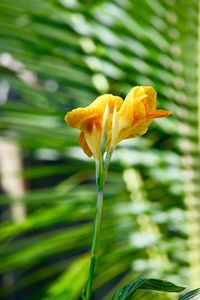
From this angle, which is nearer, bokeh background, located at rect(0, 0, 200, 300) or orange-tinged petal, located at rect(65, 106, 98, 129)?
orange-tinged petal, located at rect(65, 106, 98, 129)

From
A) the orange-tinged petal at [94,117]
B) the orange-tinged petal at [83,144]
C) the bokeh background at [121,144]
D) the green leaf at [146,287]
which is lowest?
the green leaf at [146,287]

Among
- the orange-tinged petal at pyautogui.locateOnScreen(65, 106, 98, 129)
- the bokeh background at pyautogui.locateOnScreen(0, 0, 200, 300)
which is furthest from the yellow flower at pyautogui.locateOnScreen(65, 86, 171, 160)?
the bokeh background at pyautogui.locateOnScreen(0, 0, 200, 300)

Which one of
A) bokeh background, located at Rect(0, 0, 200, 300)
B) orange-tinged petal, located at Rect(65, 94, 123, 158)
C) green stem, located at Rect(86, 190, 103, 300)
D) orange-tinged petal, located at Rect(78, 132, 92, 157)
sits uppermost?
bokeh background, located at Rect(0, 0, 200, 300)

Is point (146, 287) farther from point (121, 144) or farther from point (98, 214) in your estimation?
point (121, 144)

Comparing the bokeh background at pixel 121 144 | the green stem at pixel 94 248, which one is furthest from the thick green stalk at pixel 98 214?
the bokeh background at pixel 121 144

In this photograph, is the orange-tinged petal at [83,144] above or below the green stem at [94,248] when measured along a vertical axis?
above

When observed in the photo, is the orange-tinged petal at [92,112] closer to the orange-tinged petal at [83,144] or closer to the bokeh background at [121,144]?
the orange-tinged petal at [83,144]

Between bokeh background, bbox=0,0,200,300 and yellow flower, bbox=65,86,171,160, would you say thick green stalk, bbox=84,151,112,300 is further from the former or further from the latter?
bokeh background, bbox=0,0,200,300
